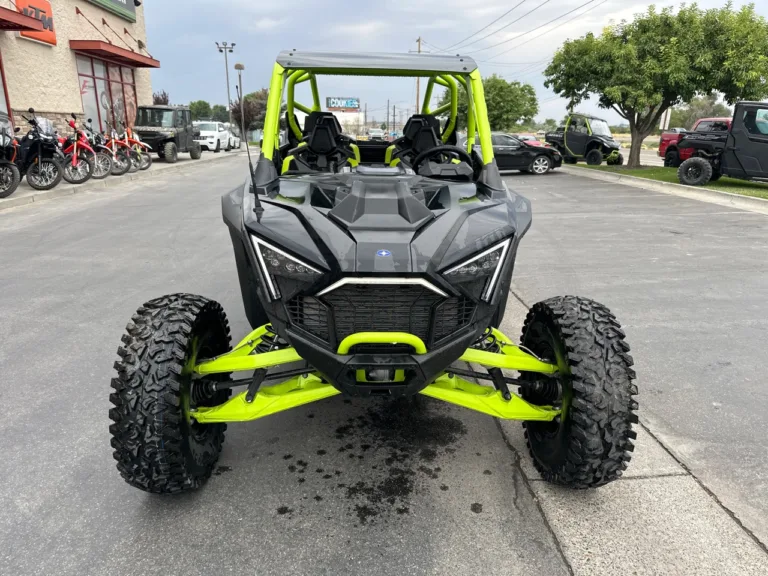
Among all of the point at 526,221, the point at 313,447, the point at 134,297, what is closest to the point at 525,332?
the point at 526,221

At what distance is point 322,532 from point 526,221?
1.69 meters

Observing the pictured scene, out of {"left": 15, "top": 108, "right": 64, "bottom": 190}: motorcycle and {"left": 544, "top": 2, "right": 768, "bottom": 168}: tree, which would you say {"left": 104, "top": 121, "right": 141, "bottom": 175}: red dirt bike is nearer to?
{"left": 15, "top": 108, "right": 64, "bottom": 190}: motorcycle

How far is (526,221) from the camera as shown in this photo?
2.68 metres

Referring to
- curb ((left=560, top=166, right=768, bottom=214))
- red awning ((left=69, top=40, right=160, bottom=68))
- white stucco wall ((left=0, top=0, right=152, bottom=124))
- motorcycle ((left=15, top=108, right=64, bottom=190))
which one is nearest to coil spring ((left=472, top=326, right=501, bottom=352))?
curb ((left=560, top=166, right=768, bottom=214))

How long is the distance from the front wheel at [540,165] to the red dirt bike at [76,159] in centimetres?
1373

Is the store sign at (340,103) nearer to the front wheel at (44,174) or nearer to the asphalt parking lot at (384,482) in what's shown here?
the asphalt parking lot at (384,482)

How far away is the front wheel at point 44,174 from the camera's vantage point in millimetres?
11961

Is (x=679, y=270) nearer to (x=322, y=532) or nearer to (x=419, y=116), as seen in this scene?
(x=419, y=116)

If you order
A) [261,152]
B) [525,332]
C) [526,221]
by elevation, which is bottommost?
[525,332]

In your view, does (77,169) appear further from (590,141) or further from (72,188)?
(590,141)

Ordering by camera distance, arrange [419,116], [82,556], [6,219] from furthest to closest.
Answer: [6,219]
[419,116]
[82,556]

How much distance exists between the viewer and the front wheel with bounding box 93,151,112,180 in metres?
14.5

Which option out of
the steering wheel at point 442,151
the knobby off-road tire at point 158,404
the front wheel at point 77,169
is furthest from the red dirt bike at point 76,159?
the knobby off-road tire at point 158,404

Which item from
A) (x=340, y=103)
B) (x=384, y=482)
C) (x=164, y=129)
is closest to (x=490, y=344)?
(x=384, y=482)
